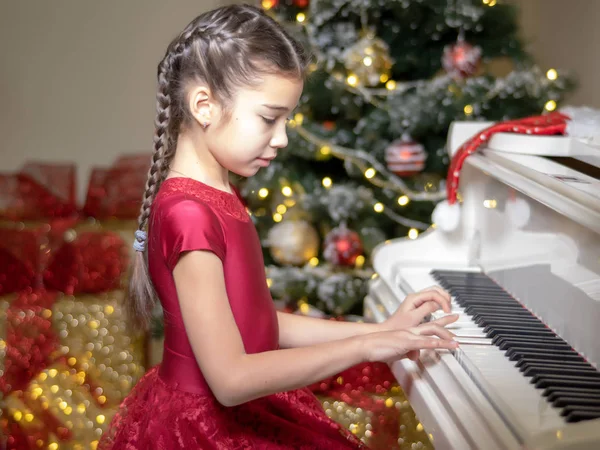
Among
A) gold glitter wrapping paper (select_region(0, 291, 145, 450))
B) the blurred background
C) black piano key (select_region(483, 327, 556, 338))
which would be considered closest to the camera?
black piano key (select_region(483, 327, 556, 338))

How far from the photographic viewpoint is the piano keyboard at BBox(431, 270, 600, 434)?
108 cm

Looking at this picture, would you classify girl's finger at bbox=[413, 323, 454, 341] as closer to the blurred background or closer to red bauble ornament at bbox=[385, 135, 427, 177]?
the blurred background

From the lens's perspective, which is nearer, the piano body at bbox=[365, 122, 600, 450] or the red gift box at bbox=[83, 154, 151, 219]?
the piano body at bbox=[365, 122, 600, 450]

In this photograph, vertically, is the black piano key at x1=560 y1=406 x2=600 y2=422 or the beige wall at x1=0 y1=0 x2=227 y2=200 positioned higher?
the black piano key at x1=560 y1=406 x2=600 y2=422

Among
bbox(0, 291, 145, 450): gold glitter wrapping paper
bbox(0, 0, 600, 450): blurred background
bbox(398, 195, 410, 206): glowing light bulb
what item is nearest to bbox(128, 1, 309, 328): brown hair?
bbox(0, 291, 145, 450): gold glitter wrapping paper

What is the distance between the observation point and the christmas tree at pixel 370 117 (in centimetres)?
289

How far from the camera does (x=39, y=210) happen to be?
3.37 meters

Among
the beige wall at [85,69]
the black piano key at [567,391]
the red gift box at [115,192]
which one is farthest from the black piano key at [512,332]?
the beige wall at [85,69]

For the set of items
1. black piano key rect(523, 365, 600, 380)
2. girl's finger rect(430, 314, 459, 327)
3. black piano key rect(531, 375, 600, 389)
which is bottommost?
girl's finger rect(430, 314, 459, 327)

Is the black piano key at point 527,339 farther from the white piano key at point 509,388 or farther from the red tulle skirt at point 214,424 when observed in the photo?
the red tulle skirt at point 214,424

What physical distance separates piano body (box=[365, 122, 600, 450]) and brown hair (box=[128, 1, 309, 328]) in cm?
57

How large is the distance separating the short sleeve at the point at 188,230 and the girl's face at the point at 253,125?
104 millimetres

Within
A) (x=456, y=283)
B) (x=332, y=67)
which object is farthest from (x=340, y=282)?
(x=456, y=283)

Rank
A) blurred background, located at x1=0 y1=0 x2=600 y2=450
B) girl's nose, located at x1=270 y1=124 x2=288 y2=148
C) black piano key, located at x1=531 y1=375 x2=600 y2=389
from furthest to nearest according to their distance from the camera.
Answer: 1. blurred background, located at x1=0 y1=0 x2=600 y2=450
2. girl's nose, located at x1=270 y1=124 x2=288 y2=148
3. black piano key, located at x1=531 y1=375 x2=600 y2=389
